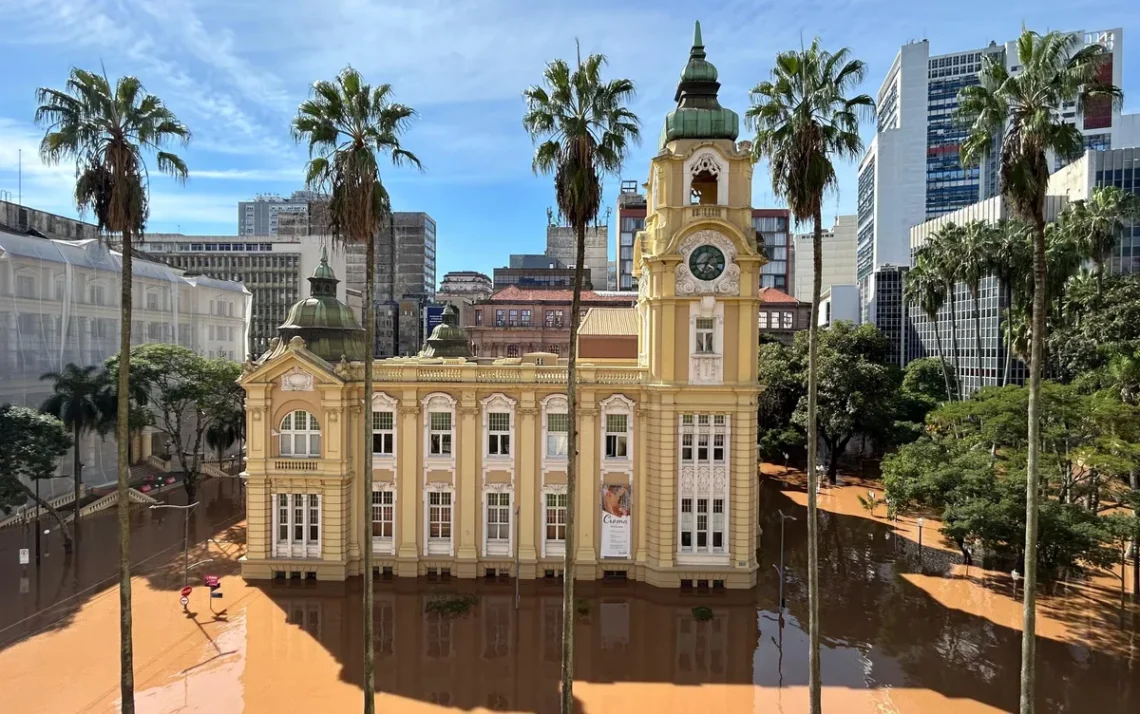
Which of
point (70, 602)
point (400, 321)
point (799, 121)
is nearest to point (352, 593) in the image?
point (70, 602)

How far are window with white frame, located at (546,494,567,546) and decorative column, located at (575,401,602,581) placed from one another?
3.09 ft

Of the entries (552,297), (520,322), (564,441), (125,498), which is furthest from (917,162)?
(125,498)

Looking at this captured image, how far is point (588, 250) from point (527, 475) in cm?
10935

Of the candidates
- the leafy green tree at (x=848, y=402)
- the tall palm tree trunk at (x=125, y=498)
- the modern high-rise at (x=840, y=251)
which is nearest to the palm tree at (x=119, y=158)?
the tall palm tree trunk at (x=125, y=498)

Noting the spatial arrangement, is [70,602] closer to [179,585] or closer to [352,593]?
[179,585]

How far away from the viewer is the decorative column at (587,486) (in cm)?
3034

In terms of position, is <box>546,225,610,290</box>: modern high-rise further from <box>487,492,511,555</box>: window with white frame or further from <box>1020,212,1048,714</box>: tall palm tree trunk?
<box>1020,212,1048,714</box>: tall palm tree trunk

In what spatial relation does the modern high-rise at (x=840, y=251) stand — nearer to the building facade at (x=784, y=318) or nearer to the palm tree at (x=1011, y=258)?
the building facade at (x=784, y=318)

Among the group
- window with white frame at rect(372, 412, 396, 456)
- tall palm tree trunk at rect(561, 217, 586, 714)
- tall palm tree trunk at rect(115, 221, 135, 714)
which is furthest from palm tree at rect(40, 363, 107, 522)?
tall palm tree trunk at rect(561, 217, 586, 714)

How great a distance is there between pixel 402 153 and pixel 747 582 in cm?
2441

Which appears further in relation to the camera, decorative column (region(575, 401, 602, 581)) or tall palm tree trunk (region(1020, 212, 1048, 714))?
decorative column (region(575, 401, 602, 581))

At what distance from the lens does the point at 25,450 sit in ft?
108

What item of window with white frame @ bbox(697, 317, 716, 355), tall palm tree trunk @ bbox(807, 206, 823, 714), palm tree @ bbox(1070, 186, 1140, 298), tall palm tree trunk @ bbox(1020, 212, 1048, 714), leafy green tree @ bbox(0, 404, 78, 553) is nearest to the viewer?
tall palm tree trunk @ bbox(1020, 212, 1048, 714)

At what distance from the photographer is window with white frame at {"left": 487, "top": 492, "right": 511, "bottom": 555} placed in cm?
3080
